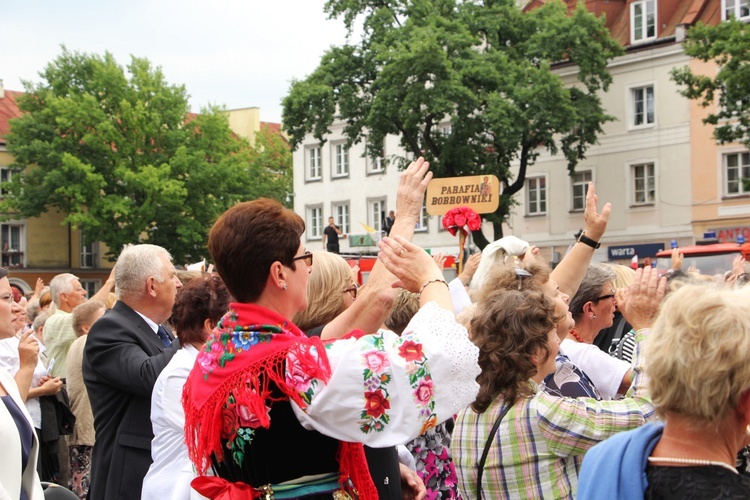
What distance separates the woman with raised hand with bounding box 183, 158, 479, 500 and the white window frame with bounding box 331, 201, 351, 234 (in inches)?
1774

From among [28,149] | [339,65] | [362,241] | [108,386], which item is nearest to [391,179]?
[362,241]

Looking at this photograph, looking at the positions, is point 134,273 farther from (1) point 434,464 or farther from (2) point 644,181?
(2) point 644,181

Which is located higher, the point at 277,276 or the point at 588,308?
the point at 277,276

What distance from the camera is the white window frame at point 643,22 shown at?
37.8 metres

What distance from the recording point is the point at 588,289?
5.36 m

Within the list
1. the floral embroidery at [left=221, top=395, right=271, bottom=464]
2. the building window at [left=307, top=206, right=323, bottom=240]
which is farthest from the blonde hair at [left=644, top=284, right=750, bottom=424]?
the building window at [left=307, top=206, right=323, bottom=240]

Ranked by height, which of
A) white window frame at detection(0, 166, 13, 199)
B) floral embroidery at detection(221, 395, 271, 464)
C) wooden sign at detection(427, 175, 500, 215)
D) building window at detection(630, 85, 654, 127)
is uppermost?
building window at detection(630, 85, 654, 127)

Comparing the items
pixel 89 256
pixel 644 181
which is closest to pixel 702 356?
pixel 644 181

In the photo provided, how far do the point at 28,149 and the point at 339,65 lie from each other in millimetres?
17878

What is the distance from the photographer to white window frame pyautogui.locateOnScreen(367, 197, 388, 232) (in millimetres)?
46688

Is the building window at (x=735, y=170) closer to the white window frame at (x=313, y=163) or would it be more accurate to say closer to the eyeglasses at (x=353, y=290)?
the white window frame at (x=313, y=163)

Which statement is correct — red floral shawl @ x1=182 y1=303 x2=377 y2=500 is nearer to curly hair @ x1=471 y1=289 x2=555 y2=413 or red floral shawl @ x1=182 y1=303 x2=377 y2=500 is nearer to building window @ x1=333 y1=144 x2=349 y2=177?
curly hair @ x1=471 y1=289 x2=555 y2=413

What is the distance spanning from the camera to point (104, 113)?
157 feet

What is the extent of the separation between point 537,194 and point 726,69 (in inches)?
534
